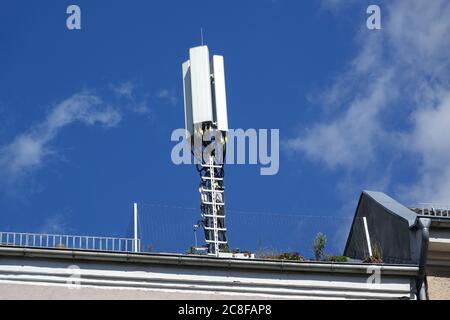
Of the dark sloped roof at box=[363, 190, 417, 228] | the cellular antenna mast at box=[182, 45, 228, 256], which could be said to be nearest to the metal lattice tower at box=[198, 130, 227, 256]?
the cellular antenna mast at box=[182, 45, 228, 256]

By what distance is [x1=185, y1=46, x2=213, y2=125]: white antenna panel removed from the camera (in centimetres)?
3600

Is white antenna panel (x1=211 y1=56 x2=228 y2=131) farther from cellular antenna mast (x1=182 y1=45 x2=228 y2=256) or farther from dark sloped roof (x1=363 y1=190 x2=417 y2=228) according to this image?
dark sloped roof (x1=363 y1=190 x2=417 y2=228)

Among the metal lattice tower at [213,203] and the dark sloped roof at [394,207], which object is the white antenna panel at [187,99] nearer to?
the metal lattice tower at [213,203]

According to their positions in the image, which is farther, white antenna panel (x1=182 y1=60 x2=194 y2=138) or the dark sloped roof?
white antenna panel (x1=182 y1=60 x2=194 y2=138)

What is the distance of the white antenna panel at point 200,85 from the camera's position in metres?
36.0

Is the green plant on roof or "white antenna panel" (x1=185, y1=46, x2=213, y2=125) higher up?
"white antenna panel" (x1=185, y1=46, x2=213, y2=125)

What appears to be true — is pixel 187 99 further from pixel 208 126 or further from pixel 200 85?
pixel 208 126

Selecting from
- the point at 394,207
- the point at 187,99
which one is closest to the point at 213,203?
the point at 187,99

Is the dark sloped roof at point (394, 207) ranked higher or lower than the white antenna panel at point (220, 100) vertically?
lower

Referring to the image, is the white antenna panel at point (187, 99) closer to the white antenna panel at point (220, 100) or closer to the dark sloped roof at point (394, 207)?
the white antenna panel at point (220, 100)

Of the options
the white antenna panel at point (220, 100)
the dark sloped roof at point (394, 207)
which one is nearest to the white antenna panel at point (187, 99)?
the white antenna panel at point (220, 100)

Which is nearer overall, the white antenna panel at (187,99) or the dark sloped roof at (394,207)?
the dark sloped roof at (394,207)

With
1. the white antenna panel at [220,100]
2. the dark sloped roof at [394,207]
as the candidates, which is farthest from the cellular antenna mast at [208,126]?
the dark sloped roof at [394,207]
